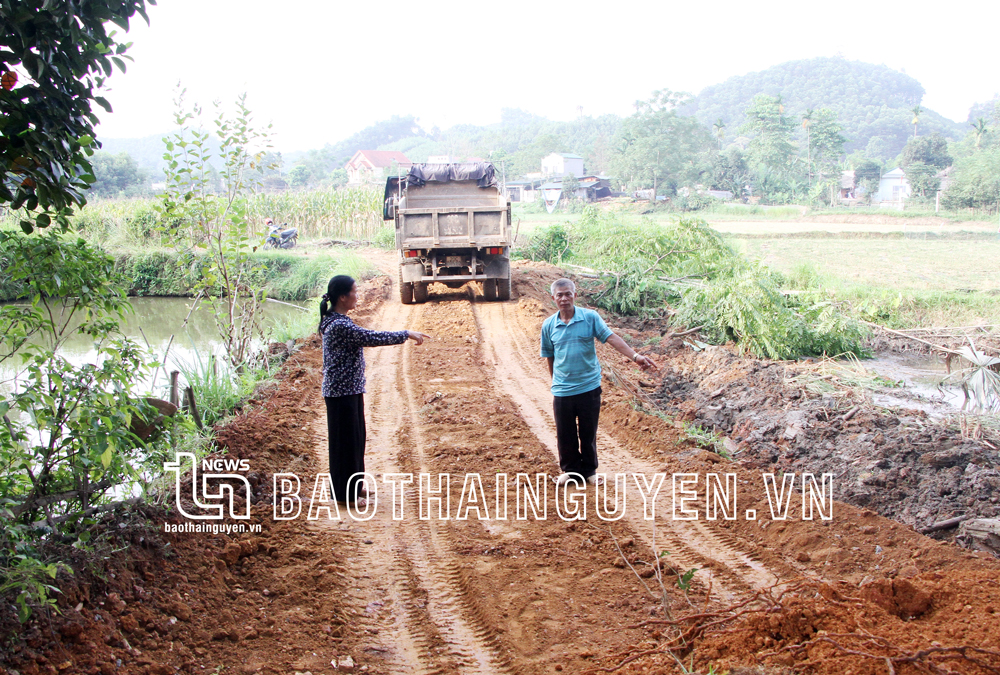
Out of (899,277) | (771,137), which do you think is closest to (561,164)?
(771,137)

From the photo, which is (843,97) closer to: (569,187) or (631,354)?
(569,187)

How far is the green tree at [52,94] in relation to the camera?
2.62 metres

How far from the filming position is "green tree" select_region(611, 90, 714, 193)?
160ft

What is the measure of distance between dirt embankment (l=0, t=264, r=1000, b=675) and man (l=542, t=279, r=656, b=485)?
1.68 feet

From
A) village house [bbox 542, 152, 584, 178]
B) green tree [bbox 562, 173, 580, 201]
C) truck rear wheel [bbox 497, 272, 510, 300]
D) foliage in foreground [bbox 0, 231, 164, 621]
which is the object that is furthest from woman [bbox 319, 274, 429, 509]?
village house [bbox 542, 152, 584, 178]

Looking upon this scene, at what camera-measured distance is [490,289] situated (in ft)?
44.4

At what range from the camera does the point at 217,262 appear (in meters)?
7.61

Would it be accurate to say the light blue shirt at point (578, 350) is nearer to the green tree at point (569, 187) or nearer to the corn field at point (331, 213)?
the corn field at point (331, 213)

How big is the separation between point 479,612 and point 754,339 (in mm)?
8031

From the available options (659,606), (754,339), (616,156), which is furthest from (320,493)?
(616,156)

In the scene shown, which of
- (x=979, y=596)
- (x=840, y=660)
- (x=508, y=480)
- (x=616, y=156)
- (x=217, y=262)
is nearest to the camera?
(x=840, y=660)

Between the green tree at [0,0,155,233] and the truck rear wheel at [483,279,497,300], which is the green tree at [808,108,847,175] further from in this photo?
the green tree at [0,0,155,233]

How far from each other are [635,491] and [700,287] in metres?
7.76

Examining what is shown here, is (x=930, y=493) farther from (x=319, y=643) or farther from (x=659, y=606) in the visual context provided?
(x=319, y=643)
